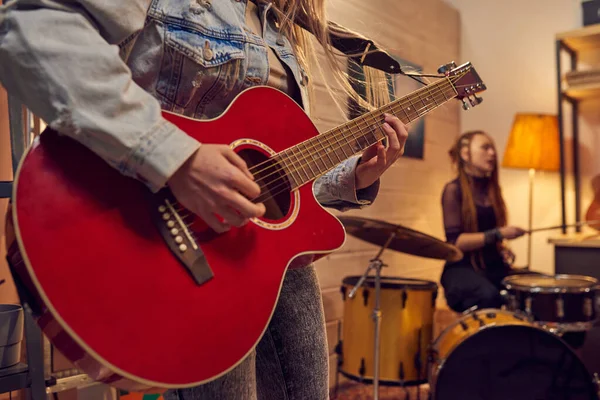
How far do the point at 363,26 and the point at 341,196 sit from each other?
52 cm

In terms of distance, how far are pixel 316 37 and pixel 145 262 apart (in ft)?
2.02

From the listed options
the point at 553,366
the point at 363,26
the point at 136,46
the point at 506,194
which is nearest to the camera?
the point at 136,46

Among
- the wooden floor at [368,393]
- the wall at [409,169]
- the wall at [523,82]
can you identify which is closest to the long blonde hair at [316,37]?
the wall at [409,169]

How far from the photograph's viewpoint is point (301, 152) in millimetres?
807

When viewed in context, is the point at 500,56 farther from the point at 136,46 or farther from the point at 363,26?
the point at 136,46

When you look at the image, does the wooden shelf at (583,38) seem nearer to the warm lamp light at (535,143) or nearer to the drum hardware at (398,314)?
the warm lamp light at (535,143)

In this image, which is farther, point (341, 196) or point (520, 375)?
point (520, 375)

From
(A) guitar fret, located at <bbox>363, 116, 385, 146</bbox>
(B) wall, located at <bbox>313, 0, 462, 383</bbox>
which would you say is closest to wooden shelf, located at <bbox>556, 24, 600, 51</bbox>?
(B) wall, located at <bbox>313, 0, 462, 383</bbox>

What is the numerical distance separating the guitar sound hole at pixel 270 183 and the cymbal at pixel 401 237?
4.26 feet

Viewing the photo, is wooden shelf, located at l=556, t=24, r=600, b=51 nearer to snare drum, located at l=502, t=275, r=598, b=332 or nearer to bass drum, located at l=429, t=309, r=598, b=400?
snare drum, located at l=502, t=275, r=598, b=332

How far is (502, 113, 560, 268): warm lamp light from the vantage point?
10.5ft

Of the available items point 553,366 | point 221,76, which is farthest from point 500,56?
point 221,76

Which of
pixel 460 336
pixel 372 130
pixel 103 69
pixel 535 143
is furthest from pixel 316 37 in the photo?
pixel 535 143

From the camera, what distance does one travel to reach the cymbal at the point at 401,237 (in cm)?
209
